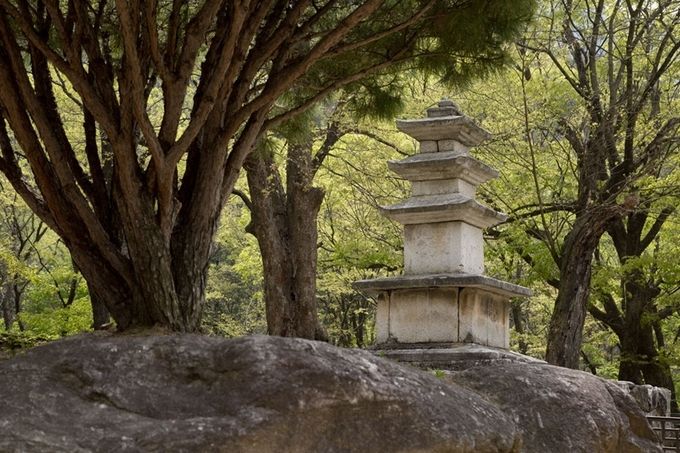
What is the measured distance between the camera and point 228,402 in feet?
9.89

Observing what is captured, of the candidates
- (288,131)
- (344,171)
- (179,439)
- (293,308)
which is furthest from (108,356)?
(344,171)

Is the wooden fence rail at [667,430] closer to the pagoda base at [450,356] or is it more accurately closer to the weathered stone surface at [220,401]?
the pagoda base at [450,356]

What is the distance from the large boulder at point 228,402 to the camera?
2.80 meters

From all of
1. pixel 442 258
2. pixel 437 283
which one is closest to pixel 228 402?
pixel 437 283

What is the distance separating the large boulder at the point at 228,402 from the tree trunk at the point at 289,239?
913 centimetres

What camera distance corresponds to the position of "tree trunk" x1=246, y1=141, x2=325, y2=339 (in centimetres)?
1277

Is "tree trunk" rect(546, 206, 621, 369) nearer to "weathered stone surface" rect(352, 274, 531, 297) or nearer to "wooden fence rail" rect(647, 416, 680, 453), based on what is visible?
"wooden fence rail" rect(647, 416, 680, 453)

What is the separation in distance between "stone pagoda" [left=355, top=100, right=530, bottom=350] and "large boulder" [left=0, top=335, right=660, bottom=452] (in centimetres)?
462

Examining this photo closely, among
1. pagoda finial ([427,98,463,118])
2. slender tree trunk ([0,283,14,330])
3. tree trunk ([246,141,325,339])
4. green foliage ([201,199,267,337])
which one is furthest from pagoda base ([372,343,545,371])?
slender tree trunk ([0,283,14,330])

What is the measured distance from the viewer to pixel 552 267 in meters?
15.2

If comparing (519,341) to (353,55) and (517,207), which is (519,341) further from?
(353,55)

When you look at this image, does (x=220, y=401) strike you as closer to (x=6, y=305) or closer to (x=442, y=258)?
(x=442, y=258)

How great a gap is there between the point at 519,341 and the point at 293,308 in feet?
40.2

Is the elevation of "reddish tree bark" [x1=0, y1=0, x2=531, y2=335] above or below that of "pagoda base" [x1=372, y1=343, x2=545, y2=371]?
above
